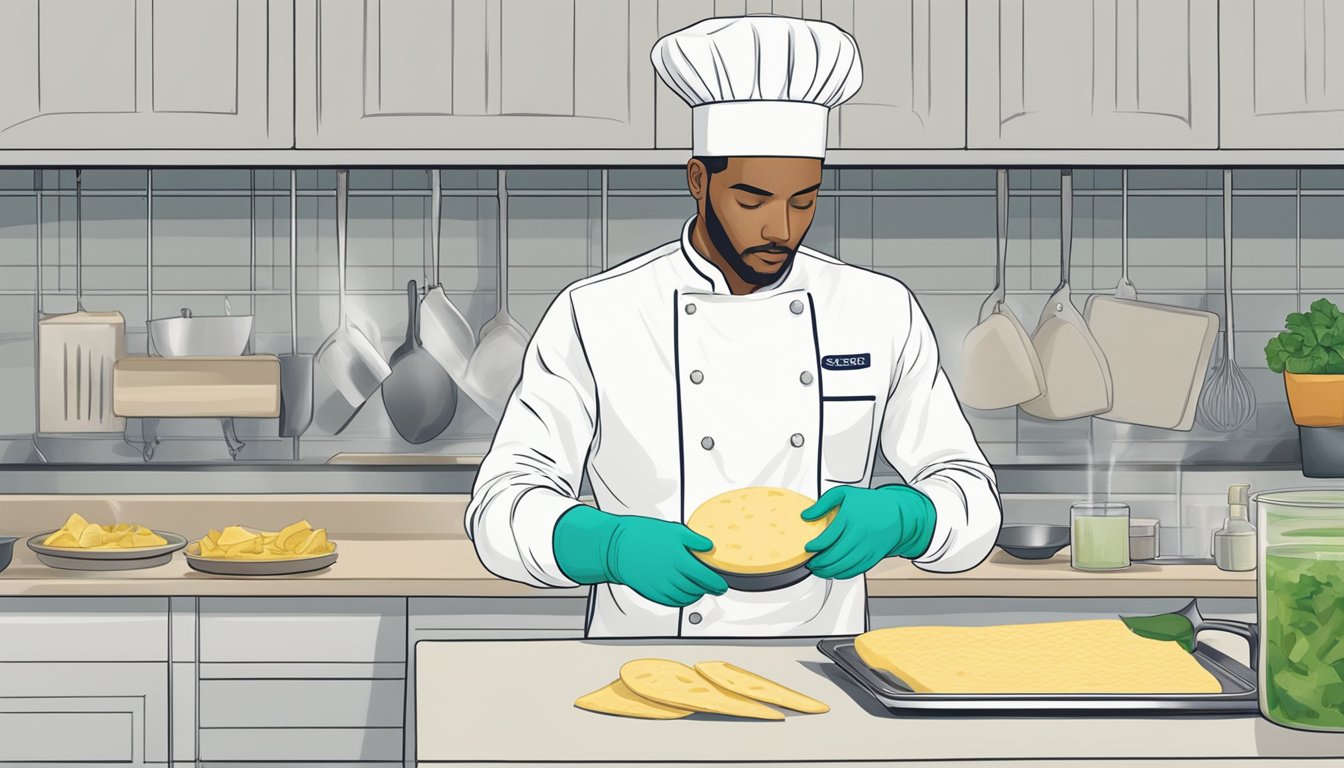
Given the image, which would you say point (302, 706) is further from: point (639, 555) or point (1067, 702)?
point (1067, 702)

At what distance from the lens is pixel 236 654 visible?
2.10 metres

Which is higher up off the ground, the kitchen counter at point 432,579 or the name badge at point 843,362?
the name badge at point 843,362

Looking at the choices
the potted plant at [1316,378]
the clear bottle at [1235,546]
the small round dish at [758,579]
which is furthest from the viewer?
the potted plant at [1316,378]

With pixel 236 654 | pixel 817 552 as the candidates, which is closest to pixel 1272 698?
pixel 817 552

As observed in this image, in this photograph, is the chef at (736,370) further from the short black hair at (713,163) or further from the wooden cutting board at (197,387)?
the wooden cutting board at (197,387)

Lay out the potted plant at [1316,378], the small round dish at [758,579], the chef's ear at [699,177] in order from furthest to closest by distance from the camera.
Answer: the potted plant at [1316,378]
the chef's ear at [699,177]
the small round dish at [758,579]

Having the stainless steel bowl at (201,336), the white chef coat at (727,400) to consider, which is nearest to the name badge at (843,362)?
the white chef coat at (727,400)

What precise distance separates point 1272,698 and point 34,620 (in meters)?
1.90

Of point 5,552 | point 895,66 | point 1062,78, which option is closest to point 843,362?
point 895,66

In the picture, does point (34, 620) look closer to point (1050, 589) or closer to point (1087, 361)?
point (1050, 589)

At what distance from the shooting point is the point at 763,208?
147cm

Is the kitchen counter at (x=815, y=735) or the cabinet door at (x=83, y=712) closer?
the kitchen counter at (x=815, y=735)

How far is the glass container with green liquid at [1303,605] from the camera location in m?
0.89

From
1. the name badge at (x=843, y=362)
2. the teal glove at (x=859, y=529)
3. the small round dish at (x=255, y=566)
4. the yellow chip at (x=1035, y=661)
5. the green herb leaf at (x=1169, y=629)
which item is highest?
the name badge at (x=843, y=362)
